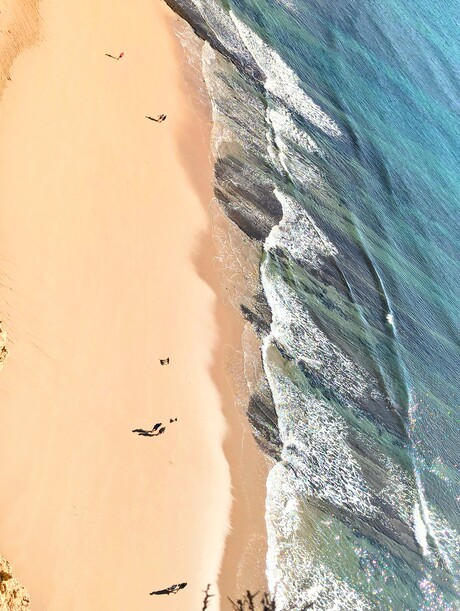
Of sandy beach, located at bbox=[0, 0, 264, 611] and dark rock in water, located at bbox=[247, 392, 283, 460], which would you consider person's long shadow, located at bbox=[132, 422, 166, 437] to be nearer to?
sandy beach, located at bbox=[0, 0, 264, 611]

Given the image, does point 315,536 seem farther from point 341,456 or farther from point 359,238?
point 359,238

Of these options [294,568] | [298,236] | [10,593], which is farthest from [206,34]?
[10,593]

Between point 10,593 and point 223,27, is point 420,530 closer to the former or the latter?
point 10,593

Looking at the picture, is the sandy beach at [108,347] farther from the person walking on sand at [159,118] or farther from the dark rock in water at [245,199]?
the dark rock in water at [245,199]

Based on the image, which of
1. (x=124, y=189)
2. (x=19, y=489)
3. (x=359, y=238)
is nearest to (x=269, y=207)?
(x=359, y=238)

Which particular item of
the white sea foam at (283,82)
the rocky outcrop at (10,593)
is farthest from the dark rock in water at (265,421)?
the white sea foam at (283,82)

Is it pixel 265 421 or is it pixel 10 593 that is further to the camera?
pixel 265 421
